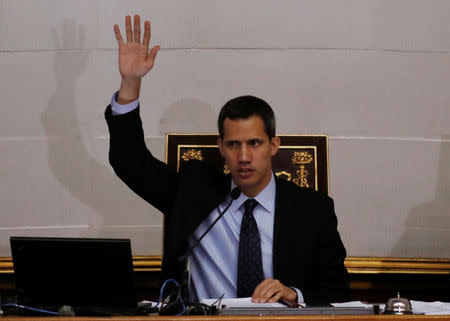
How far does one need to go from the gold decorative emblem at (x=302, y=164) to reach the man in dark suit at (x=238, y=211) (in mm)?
85

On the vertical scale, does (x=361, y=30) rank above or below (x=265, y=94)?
above

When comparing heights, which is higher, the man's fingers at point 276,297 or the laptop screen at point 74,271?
the laptop screen at point 74,271

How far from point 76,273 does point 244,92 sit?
1558 mm

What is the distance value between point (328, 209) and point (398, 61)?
3.12ft

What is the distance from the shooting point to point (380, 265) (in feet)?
9.57

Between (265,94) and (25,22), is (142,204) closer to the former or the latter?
(265,94)

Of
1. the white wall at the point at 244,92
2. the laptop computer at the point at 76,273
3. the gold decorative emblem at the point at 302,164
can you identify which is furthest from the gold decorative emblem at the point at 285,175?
the laptop computer at the point at 76,273

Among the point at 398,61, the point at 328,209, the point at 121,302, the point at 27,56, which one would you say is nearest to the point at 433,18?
the point at 398,61

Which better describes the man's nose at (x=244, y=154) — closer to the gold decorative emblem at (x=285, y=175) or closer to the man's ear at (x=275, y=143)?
the man's ear at (x=275, y=143)

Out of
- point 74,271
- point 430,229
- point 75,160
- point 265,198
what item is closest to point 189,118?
point 75,160

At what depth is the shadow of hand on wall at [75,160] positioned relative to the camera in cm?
297

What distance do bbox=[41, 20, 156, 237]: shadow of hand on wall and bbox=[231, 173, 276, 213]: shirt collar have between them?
762mm

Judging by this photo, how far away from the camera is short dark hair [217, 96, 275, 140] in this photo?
2287 mm

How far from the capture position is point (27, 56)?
2992mm
